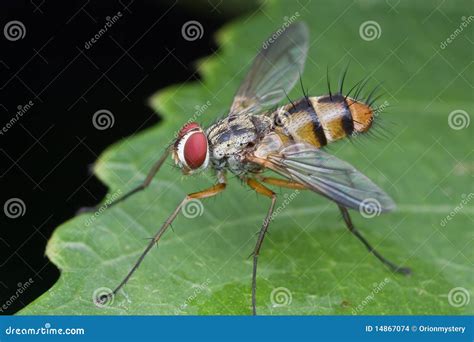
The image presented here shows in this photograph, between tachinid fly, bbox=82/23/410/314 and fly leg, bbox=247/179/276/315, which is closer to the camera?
fly leg, bbox=247/179/276/315

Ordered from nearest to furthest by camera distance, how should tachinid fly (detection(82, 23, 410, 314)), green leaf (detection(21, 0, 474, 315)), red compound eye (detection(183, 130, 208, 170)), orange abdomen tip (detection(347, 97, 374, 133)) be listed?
green leaf (detection(21, 0, 474, 315)), tachinid fly (detection(82, 23, 410, 314)), red compound eye (detection(183, 130, 208, 170)), orange abdomen tip (detection(347, 97, 374, 133))

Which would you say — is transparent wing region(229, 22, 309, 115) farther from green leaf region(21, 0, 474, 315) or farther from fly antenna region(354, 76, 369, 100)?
fly antenna region(354, 76, 369, 100)

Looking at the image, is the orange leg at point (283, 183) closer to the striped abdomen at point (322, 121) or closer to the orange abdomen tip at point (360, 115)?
the striped abdomen at point (322, 121)

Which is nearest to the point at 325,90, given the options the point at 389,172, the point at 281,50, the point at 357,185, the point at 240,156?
the point at 281,50

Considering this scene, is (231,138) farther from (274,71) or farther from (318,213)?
(274,71)

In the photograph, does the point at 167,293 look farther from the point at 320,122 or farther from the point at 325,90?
the point at 325,90

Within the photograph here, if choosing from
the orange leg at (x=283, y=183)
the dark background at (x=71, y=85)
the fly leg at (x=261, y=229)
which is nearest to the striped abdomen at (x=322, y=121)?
the orange leg at (x=283, y=183)

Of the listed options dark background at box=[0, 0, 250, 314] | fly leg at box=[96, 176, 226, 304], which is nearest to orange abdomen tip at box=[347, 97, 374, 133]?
fly leg at box=[96, 176, 226, 304]

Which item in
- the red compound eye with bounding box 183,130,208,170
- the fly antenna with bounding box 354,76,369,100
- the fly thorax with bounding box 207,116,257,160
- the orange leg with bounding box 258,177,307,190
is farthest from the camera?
the fly antenna with bounding box 354,76,369,100
